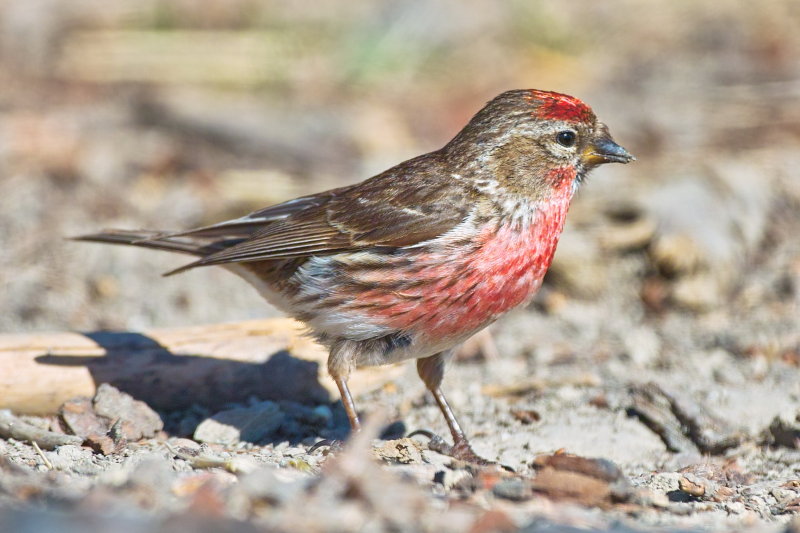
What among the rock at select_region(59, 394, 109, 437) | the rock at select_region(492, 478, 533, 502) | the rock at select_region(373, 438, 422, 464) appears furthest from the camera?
the rock at select_region(59, 394, 109, 437)

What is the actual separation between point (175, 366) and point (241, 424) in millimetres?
509

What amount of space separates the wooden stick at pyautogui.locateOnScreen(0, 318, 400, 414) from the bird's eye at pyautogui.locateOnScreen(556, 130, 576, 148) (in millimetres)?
1672

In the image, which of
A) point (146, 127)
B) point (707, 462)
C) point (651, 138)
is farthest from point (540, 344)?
point (146, 127)

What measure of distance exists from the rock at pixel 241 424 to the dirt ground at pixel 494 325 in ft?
0.06

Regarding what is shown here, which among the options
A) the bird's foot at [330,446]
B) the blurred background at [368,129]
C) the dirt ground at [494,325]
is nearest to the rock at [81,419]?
the dirt ground at [494,325]

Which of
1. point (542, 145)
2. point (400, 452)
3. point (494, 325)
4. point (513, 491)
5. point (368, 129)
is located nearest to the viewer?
point (513, 491)

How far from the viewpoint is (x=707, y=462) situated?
5.46 m

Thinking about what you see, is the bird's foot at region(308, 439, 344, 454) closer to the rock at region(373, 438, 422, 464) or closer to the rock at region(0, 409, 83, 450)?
the rock at region(373, 438, 422, 464)

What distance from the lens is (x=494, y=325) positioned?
733cm

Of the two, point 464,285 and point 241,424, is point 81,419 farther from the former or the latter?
point 464,285

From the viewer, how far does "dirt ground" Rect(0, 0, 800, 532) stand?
389cm

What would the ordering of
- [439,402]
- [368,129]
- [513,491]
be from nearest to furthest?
1. [513,491]
2. [439,402]
3. [368,129]

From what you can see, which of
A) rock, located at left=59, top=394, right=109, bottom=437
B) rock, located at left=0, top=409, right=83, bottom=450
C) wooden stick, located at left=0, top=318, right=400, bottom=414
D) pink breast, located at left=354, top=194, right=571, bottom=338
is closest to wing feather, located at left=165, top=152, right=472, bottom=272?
pink breast, located at left=354, top=194, right=571, bottom=338

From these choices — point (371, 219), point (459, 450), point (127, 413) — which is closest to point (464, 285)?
point (371, 219)
